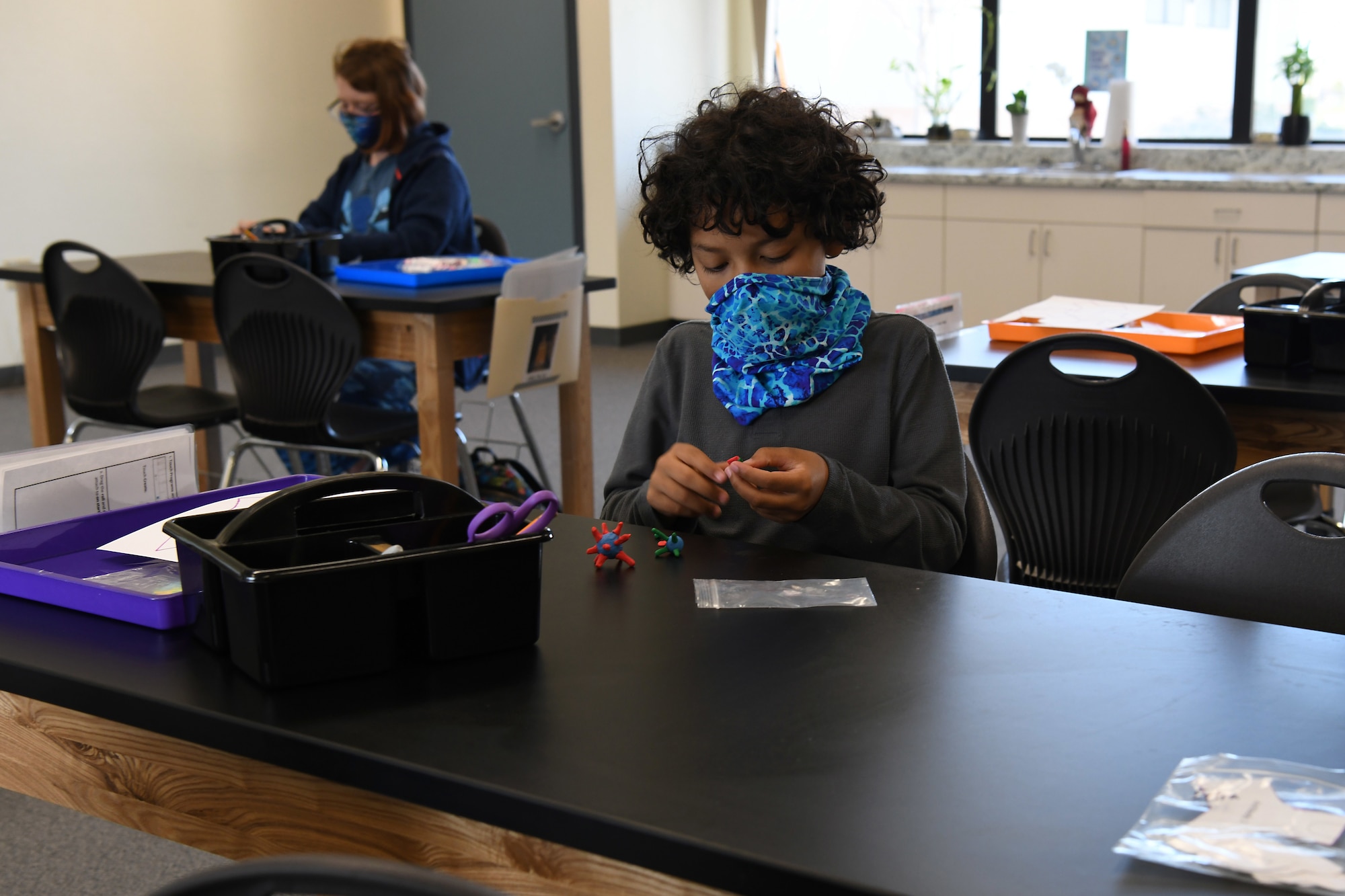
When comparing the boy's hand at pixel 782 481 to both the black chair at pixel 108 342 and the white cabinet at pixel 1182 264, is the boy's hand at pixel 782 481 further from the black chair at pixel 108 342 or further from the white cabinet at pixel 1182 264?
the white cabinet at pixel 1182 264

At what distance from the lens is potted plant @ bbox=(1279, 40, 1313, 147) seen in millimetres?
4965

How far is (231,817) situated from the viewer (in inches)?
34.7

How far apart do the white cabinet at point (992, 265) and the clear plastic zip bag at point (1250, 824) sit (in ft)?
15.3

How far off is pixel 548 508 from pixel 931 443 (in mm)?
502

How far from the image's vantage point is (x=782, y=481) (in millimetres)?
1175

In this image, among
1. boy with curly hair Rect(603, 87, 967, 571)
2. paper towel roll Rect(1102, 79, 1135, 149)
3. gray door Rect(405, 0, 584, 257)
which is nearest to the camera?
boy with curly hair Rect(603, 87, 967, 571)

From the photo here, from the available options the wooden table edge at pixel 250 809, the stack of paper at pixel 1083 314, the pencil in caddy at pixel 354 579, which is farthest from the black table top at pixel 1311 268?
the wooden table edge at pixel 250 809

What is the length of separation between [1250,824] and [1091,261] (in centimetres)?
463

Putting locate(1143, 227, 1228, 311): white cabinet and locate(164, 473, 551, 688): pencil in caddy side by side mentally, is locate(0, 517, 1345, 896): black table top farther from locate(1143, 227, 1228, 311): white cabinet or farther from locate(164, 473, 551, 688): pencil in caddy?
locate(1143, 227, 1228, 311): white cabinet

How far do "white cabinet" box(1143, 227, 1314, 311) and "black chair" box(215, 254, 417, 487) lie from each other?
3097 millimetres

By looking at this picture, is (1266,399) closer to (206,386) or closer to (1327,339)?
(1327,339)

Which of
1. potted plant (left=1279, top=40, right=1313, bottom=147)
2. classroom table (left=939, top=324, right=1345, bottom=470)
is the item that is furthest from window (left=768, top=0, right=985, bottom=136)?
classroom table (left=939, top=324, right=1345, bottom=470)

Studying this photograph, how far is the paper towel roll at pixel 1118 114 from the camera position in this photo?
525cm

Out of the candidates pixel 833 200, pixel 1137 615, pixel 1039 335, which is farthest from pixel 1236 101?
pixel 1137 615
